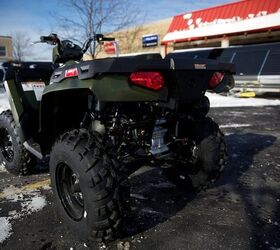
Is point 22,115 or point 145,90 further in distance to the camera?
point 22,115

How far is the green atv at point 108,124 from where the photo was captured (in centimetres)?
243

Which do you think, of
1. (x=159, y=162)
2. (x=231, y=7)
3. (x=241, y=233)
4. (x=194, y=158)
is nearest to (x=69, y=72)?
(x=159, y=162)

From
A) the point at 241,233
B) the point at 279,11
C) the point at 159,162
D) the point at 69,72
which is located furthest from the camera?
the point at 279,11

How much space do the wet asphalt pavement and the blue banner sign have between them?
24.0 meters

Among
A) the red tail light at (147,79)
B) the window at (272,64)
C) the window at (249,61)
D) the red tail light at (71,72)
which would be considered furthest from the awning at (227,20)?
the red tail light at (71,72)

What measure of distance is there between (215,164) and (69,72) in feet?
5.56

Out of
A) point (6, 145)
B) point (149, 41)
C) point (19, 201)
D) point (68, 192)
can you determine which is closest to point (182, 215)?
point (68, 192)

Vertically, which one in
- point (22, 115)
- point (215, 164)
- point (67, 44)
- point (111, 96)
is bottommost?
point (215, 164)

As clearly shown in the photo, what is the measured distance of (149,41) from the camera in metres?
28.3

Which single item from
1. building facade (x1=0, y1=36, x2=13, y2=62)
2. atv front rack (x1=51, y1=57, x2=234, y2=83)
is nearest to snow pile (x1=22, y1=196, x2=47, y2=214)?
atv front rack (x1=51, y1=57, x2=234, y2=83)

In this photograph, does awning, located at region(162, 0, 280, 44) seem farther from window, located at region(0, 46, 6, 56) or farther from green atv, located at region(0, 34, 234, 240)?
window, located at region(0, 46, 6, 56)

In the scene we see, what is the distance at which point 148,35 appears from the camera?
28.3 meters

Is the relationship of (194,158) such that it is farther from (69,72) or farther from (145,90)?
(69,72)

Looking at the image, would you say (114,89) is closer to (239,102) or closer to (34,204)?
(34,204)
